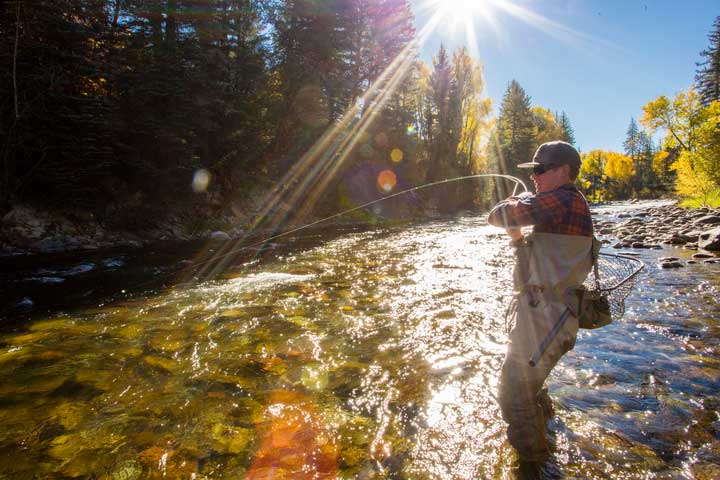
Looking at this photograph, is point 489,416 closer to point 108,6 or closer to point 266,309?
point 266,309

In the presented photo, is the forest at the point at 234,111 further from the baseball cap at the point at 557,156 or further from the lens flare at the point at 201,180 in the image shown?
the baseball cap at the point at 557,156

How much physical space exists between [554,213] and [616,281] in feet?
5.09

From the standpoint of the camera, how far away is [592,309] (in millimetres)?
2766

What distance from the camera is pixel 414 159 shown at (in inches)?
1417

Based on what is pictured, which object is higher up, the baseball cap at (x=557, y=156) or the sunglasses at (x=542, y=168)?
the baseball cap at (x=557, y=156)

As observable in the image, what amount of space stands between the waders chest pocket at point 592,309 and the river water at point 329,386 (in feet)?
3.22

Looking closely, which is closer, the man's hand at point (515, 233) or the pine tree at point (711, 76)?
the man's hand at point (515, 233)

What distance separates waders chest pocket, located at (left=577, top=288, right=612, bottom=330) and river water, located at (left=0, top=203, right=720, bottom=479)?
3.22 ft

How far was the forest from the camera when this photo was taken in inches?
495

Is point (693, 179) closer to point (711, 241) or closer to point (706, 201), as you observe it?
point (706, 201)

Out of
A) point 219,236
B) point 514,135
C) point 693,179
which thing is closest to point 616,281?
point 219,236

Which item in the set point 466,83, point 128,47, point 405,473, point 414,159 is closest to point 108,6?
point 128,47

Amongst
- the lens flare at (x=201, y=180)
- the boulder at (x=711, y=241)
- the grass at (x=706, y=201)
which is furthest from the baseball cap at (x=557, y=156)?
the grass at (x=706, y=201)

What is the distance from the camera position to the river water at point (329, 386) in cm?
259
